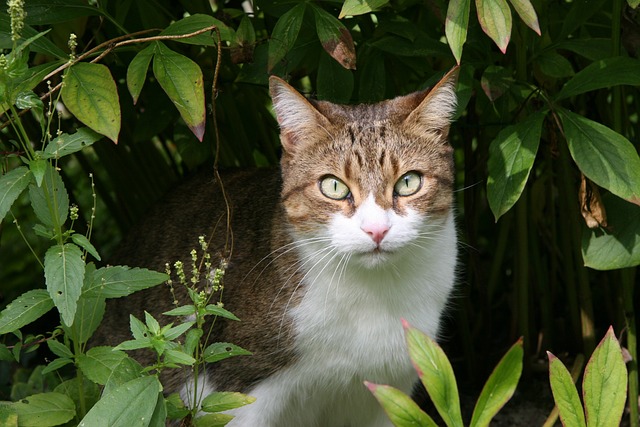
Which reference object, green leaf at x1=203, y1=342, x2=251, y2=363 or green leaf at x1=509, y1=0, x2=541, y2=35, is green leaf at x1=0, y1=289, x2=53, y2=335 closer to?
green leaf at x1=203, y1=342, x2=251, y2=363

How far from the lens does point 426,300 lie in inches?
126

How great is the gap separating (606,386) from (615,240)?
2.62 ft

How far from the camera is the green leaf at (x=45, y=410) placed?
109 inches

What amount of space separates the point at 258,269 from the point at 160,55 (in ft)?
2.83

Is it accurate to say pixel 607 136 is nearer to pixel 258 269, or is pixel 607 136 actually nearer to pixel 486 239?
pixel 258 269

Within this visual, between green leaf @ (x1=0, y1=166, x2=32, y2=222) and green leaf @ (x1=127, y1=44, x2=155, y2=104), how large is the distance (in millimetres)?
419

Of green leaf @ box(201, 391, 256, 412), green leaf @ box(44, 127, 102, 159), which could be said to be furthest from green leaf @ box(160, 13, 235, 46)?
green leaf @ box(201, 391, 256, 412)

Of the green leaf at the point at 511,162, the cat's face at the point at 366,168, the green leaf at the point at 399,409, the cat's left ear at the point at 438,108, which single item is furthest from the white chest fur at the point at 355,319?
the green leaf at the point at 399,409

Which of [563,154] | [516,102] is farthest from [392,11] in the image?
[563,154]

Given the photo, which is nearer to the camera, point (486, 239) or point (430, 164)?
point (430, 164)

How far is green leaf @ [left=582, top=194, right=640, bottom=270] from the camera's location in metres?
3.18

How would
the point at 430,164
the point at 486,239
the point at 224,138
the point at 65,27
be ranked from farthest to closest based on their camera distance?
the point at 486,239 < the point at 224,138 < the point at 65,27 < the point at 430,164

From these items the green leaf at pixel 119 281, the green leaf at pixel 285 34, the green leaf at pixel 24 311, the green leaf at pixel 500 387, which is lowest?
the green leaf at pixel 500 387

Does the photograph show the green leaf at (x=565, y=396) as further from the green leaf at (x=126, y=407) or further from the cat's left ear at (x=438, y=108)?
the green leaf at (x=126, y=407)
